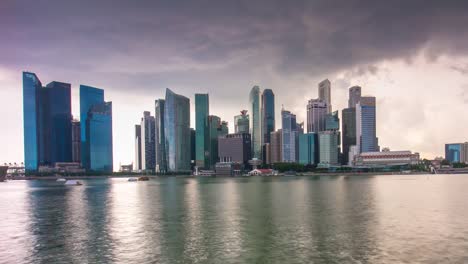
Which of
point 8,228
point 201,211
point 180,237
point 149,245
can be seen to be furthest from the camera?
point 201,211

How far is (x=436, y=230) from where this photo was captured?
5669 cm

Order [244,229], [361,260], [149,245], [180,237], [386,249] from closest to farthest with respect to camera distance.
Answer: [361,260]
[386,249]
[149,245]
[180,237]
[244,229]

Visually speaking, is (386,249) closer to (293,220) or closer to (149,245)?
(293,220)

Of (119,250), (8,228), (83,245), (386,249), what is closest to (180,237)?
(119,250)

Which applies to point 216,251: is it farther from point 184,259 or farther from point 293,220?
point 293,220

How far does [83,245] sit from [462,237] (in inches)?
2097

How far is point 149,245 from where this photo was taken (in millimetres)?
49531

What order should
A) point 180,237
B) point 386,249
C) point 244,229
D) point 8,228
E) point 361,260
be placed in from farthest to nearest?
point 8,228
point 244,229
point 180,237
point 386,249
point 361,260

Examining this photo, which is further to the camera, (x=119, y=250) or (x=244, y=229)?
(x=244, y=229)

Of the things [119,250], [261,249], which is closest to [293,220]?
[261,249]

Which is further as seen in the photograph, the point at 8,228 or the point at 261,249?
the point at 8,228

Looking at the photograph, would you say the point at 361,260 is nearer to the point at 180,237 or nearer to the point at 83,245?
the point at 180,237

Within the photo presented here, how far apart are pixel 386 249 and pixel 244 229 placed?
2229 cm

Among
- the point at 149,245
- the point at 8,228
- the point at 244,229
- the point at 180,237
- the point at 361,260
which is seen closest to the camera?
the point at 361,260
